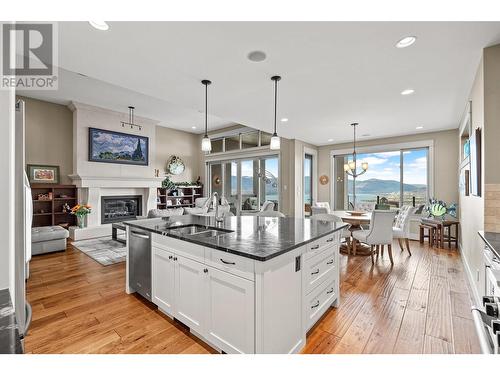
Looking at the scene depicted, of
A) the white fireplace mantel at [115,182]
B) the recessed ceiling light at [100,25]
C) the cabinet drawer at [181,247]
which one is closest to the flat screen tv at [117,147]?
the white fireplace mantel at [115,182]

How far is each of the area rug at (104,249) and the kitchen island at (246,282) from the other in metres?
2.08

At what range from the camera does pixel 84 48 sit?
228 centimetres

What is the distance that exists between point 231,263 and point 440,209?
17.9ft

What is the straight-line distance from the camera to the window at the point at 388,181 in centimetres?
611

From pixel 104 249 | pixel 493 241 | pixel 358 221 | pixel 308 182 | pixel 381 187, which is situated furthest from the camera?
pixel 308 182

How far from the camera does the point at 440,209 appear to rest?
16.6 ft

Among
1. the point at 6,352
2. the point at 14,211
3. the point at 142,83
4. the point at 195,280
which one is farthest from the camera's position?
the point at 142,83

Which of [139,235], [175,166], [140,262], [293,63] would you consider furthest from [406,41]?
[175,166]

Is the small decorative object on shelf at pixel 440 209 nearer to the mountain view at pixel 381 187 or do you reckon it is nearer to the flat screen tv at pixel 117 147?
the mountain view at pixel 381 187

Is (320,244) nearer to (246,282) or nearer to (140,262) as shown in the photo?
(246,282)

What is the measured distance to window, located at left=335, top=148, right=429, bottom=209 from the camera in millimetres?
6105
